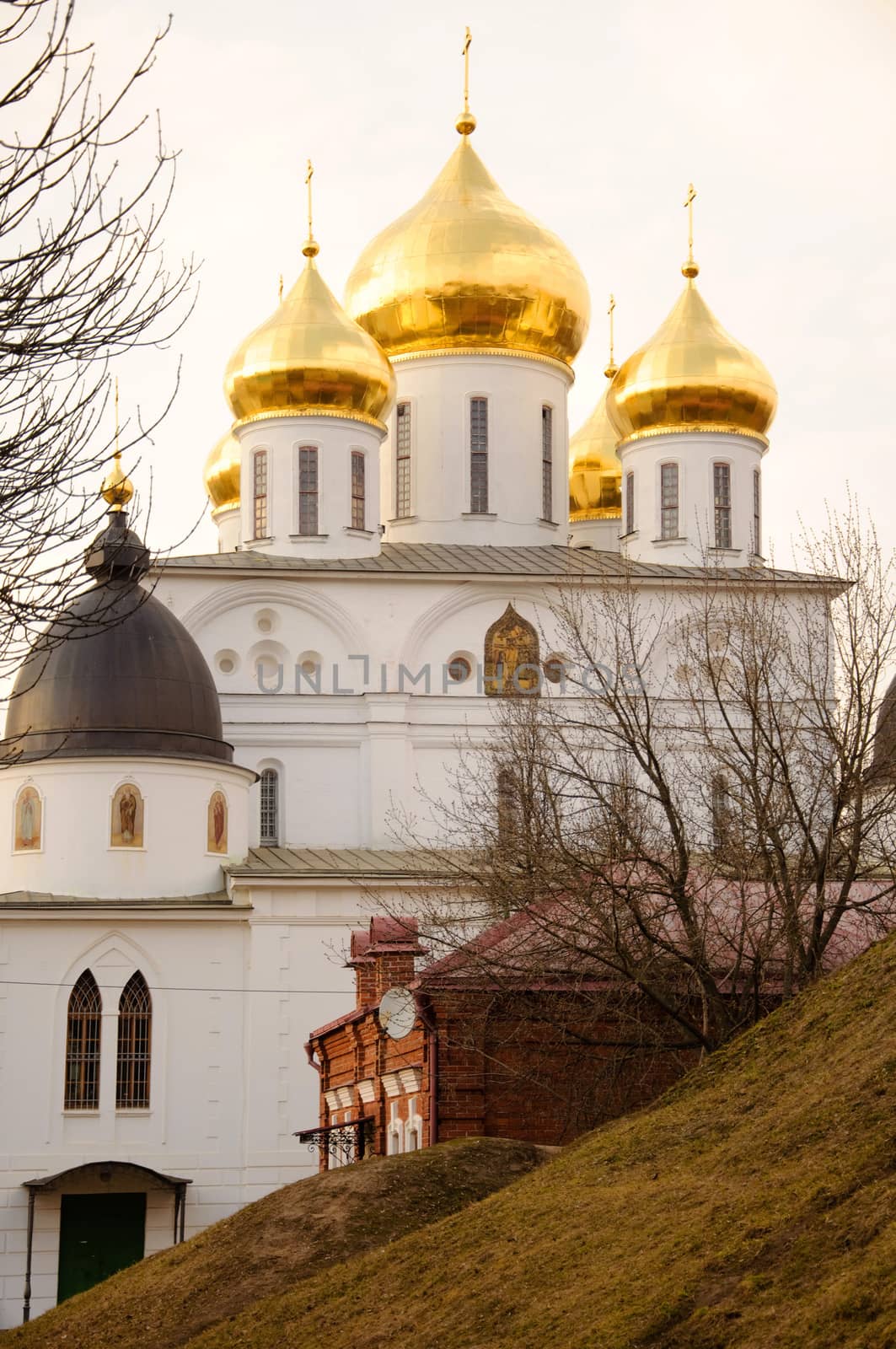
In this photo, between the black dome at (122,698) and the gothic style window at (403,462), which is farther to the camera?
the gothic style window at (403,462)

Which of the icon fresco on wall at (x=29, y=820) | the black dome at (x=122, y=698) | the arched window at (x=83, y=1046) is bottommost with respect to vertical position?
the arched window at (x=83, y=1046)

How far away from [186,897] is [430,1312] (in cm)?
1803

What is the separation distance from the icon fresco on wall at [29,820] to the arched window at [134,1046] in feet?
6.83

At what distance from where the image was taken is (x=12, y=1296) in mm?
25000

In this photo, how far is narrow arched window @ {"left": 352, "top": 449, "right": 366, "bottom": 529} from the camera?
99.0ft

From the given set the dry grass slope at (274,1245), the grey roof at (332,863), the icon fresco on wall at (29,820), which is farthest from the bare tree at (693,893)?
the icon fresco on wall at (29,820)

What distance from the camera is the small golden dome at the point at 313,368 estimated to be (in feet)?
99.1

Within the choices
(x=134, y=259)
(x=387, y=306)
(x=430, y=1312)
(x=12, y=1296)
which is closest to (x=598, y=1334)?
(x=430, y=1312)

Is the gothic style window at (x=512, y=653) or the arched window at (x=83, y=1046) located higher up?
the gothic style window at (x=512, y=653)

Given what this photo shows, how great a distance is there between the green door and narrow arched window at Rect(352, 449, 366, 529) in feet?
31.0

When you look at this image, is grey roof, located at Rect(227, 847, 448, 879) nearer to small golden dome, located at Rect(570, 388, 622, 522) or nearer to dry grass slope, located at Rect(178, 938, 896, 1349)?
small golden dome, located at Rect(570, 388, 622, 522)

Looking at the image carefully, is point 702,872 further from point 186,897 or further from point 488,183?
point 488,183

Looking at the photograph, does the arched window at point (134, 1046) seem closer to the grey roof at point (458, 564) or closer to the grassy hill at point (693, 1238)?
the grey roof at point (458, 564)

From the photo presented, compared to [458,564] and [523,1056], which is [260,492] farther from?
[523,1056]
